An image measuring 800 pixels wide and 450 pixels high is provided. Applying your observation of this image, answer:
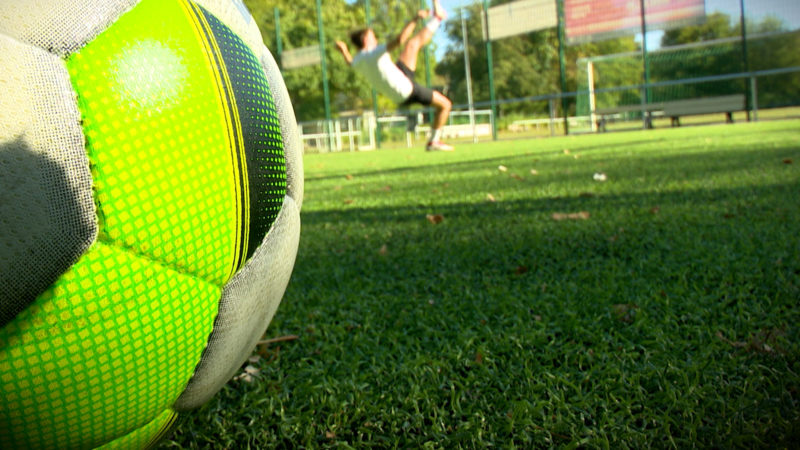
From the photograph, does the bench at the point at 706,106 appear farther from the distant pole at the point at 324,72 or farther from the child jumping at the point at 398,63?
the child jumping at the point at 398,63

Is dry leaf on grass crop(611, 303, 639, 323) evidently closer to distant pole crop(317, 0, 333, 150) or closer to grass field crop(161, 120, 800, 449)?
grass field crop(161, 120, 800, 449)

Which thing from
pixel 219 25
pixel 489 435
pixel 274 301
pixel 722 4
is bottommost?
pixel 489 435

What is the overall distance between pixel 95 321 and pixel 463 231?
254 cm

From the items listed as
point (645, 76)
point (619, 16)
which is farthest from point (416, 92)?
point (619, 16)

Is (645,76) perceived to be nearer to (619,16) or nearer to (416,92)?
(619,16)

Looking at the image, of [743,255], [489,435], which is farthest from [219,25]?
[743,255]

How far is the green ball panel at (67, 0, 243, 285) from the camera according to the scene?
0.93m

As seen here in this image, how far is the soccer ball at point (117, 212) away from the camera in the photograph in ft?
2.87

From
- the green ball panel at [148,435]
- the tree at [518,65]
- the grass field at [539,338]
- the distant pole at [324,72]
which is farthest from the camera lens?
the tree at [518,65]

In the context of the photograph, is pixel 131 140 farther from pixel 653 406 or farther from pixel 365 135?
pixel 365 135

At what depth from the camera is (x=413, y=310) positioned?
203cm

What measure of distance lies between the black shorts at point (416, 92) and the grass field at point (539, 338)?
6854mm

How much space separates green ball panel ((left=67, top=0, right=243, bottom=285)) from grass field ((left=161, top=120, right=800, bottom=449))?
1.64 ft

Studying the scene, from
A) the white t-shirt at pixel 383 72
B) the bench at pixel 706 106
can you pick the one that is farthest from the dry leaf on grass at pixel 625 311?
the bench at pixel 706 106
